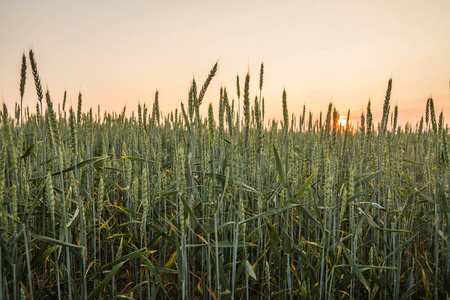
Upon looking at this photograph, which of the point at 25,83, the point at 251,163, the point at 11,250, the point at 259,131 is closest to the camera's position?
the point at 11,250

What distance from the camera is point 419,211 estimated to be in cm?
225

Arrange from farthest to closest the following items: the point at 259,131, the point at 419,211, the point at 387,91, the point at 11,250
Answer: the point at 419,211, the point at 387,91, the point at 259,131, the point at 11,250

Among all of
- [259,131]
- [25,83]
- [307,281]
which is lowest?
[307,281]

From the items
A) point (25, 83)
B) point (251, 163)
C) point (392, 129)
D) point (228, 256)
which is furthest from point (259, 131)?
point (25, 83)

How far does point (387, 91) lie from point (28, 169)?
2043mm

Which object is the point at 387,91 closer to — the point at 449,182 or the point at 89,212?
the point at 449,182

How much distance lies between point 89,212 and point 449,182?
201cm

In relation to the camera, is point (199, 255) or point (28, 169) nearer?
point (28, 169)

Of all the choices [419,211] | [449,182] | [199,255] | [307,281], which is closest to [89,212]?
[199,255]

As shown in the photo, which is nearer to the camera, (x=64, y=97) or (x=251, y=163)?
(x=251, y=163)

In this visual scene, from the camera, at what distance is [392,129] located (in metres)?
1.92

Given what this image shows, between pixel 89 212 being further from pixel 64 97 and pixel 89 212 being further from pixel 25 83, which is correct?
pixel 64 97

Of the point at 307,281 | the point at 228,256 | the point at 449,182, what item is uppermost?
the point at 449,182

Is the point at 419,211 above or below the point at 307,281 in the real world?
above
